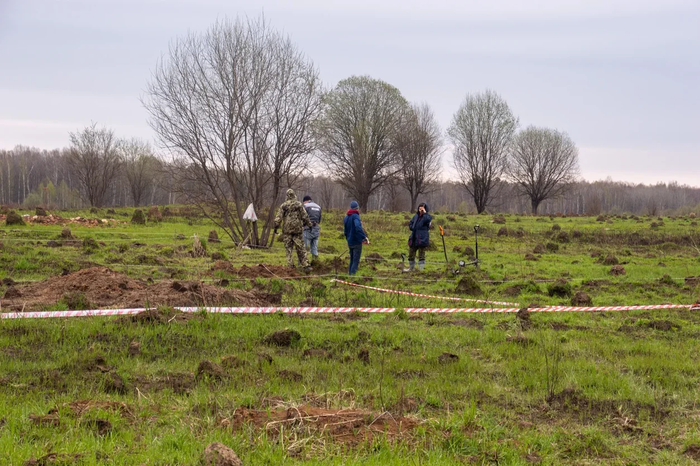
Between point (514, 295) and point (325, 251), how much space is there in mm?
→ 10246

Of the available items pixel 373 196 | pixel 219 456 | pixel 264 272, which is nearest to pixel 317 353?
pixel 219 456

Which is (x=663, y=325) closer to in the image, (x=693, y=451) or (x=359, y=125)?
(x=693, y=451)

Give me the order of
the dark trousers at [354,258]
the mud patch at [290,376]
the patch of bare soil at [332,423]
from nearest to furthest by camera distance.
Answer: the patch of bare soil at [332,423] → the mud patch at [290,376] → the dark trousers at [354,258]

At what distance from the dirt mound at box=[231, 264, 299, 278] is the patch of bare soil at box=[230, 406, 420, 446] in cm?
849

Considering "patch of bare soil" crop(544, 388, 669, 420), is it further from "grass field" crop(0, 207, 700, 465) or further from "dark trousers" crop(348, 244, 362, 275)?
"dark trousers" crop(348, 244, 362, 275)

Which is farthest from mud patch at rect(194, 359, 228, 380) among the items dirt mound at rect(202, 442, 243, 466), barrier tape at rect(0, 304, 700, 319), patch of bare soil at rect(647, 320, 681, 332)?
patch of bare soil at rect(647, 320, 681, 332)

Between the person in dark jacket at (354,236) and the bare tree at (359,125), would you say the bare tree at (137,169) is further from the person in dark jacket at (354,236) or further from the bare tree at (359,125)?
the person in dark jacket at (354,236)

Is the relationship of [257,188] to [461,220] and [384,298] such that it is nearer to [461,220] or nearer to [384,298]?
[384,298]

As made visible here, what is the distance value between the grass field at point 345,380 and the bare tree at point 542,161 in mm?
51403

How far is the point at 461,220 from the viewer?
36.7 metres

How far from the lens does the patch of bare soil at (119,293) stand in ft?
29.5

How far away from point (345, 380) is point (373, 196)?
8464 cm

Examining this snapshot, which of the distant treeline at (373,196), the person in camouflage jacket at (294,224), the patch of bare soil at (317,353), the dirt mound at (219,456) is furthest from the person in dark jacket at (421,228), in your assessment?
the distant treeline at (373,196)

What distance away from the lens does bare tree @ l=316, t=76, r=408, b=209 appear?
5238 cm
